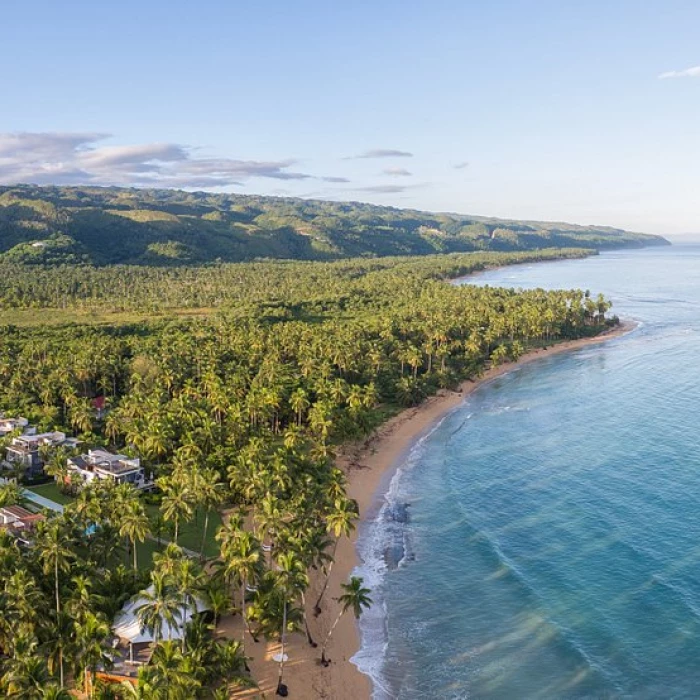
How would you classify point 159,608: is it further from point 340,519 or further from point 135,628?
point 340,519

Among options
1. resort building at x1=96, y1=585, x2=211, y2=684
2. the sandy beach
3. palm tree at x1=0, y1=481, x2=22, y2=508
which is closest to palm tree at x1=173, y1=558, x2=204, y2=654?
resort building at x1=96, y1=585, x2=211, y2=684

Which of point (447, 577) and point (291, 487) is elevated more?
point (291, 487)

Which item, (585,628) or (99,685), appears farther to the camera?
(585,628)

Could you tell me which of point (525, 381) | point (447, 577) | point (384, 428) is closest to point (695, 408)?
point (525, 381)

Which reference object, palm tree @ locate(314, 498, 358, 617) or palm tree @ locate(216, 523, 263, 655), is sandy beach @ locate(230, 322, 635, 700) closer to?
palm tree @ locate(314, 498, 358, 617)

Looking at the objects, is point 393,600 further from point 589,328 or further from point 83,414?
point 589,328

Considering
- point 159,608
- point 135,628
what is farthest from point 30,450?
point 159,608
